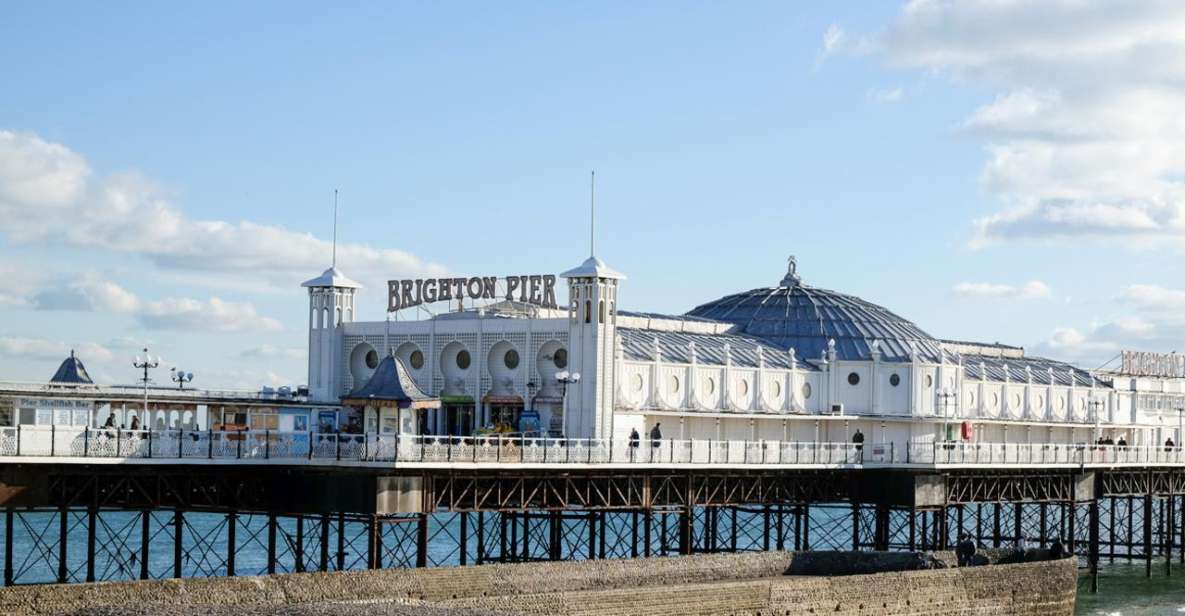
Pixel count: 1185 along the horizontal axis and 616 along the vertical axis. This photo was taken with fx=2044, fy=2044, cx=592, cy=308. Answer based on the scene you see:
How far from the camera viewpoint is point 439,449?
203 ft

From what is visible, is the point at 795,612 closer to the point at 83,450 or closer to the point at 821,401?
the point at 83,450

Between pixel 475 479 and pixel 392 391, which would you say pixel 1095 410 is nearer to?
pixel 475 479

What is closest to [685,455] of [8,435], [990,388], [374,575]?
[374,575]

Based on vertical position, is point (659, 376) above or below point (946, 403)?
above

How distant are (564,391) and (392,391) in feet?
27.3

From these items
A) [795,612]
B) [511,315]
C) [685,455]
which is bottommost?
[795,612]

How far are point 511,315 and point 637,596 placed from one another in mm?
23416

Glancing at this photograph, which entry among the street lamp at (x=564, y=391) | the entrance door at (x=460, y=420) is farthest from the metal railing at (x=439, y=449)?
the entrance door at (x=460, y=420)

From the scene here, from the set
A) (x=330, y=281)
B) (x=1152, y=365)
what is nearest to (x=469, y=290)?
(x=330, y=281)

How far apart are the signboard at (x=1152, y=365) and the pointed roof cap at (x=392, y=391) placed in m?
59.5

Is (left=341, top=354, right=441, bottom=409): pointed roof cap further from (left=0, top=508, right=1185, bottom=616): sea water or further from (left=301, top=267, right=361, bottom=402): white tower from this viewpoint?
(left=301, top=267, right=361, bottom=402): white tower

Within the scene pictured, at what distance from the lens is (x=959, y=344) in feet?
357

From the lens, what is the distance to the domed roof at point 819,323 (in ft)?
301

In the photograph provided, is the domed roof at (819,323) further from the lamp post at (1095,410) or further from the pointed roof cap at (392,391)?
the pointed roof cap at (392,391)
